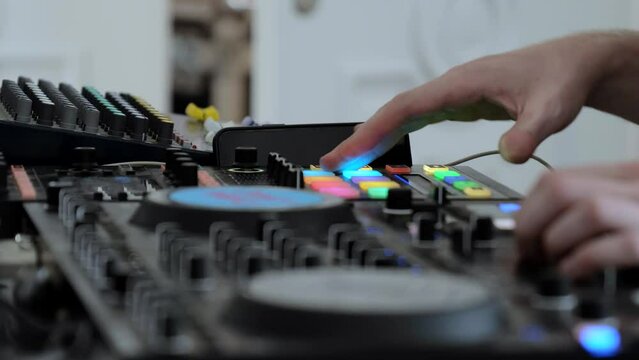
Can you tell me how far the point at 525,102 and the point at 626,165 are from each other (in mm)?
403

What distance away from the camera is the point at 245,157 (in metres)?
1.05

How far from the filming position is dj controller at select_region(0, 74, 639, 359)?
1.59 ft

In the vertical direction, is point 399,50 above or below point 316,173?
above

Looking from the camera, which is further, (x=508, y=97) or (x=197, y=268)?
(x=508, y=97)

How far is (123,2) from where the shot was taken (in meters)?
3.58

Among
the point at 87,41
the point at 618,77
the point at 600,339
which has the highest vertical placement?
the point at 87,41

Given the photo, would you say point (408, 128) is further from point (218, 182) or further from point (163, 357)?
point (163, 357)

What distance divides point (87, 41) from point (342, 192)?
278 centimetres

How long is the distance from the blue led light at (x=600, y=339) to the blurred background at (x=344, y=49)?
253 centimetres

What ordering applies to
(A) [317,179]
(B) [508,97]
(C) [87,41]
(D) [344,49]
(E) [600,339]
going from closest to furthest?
(E) [600,339]
(A) [317,179]
(B) [508,97]
(D) [344,49]
(C) [87,41]

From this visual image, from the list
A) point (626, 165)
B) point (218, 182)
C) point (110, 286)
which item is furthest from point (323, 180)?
point (110, 286)

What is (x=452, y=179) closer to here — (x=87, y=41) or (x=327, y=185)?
(x=327, y=185)

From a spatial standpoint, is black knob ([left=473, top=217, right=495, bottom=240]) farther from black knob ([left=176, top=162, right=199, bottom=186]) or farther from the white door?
the white door

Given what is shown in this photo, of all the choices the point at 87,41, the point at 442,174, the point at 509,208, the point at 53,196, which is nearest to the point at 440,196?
the point at 509,208
